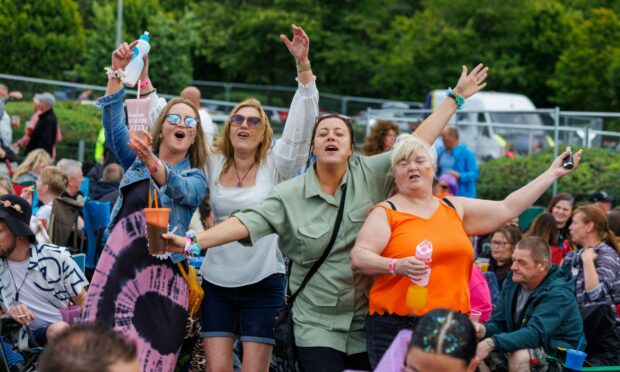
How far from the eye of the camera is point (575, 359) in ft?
19.8

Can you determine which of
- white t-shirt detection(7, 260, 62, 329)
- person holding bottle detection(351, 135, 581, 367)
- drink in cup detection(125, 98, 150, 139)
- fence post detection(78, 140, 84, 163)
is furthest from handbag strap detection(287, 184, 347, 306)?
fence post detection(78, 140, 84, 163)

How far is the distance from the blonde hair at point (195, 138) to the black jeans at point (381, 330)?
1432mm

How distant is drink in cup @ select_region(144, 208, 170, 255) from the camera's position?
4.75 meters

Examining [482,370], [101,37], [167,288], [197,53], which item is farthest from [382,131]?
[197,53]

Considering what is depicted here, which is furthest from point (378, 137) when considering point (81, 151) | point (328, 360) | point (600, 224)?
point (81, 151)

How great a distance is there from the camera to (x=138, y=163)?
17.5 ft

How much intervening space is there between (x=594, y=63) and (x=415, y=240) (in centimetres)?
2734

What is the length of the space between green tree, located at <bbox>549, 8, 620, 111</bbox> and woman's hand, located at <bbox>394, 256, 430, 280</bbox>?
26480mm

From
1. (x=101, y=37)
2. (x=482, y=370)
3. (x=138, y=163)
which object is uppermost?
(x=101, y=37)

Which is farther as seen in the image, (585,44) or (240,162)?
(585,44)

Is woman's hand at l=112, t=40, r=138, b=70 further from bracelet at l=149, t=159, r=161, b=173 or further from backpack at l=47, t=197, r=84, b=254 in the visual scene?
backpack at l=47, t=197, r=84, b=254

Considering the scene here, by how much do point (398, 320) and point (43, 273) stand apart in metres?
2.65

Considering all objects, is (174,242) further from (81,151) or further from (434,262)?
(81,151)

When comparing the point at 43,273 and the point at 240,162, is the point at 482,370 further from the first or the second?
the point at 43,273
